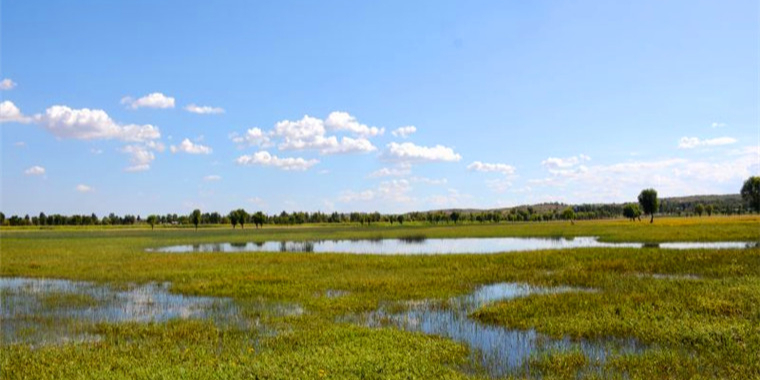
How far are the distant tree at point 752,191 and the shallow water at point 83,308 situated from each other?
157 m

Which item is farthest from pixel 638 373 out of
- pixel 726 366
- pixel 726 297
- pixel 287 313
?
pixel 287 313

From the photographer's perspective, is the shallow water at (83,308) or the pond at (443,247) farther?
the pond at (443,247)

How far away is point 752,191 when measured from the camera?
136875mm

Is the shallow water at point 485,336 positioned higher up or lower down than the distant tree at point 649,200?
lower down

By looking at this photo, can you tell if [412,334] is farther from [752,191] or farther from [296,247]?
[752,191]

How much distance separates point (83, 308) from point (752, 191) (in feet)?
541

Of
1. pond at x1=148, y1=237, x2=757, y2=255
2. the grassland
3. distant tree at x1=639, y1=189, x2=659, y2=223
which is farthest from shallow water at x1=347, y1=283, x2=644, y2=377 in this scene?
distant tree at x1=639, y1=189, x2=659, y2=223

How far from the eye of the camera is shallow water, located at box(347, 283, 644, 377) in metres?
13.5

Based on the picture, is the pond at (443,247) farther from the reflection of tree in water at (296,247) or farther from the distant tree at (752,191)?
the distant tree at (752,191)

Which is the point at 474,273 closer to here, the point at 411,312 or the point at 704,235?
the point at 411,312

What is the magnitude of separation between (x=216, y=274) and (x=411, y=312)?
1770 centimetres

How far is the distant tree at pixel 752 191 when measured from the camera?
5290 inches

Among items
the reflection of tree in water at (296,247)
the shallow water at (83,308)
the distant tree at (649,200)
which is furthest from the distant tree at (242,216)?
the shallow water at (83,308)

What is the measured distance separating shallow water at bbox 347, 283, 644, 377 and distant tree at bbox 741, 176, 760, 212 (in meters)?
148
